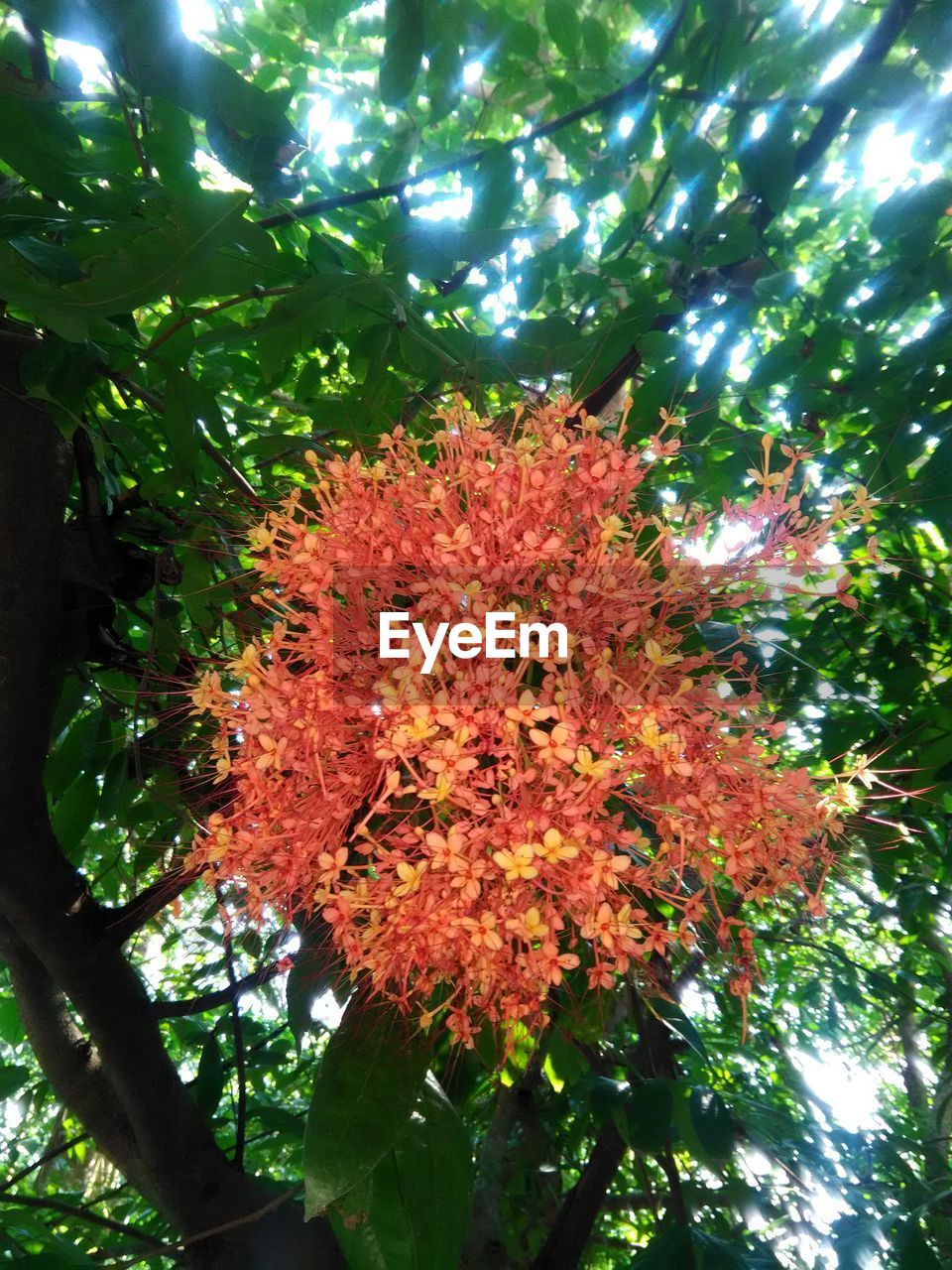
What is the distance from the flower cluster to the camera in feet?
1.74

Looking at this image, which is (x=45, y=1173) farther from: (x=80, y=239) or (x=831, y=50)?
(x=831, y=50)

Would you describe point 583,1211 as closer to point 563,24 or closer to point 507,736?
point 507,736

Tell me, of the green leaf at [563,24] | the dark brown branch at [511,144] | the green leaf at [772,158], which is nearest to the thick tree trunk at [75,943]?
the dark brown branch at [511,144]

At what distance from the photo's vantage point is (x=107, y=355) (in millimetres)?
792

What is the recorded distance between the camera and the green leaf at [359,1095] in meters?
0.62

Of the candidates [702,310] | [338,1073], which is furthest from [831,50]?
[338,1073]

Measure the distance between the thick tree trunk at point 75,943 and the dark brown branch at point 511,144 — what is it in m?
0.35

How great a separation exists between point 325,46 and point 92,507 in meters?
0.63

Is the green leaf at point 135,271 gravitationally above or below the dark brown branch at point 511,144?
below

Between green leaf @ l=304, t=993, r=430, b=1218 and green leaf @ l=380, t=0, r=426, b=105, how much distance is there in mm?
793

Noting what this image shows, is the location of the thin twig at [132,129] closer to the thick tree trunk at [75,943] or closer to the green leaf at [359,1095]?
the thick tree trunk at [75,943]

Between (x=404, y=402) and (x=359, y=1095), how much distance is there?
0.62 metres

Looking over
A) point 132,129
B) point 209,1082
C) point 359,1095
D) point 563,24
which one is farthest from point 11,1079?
point 563,24

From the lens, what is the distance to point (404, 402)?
2.86 ft
